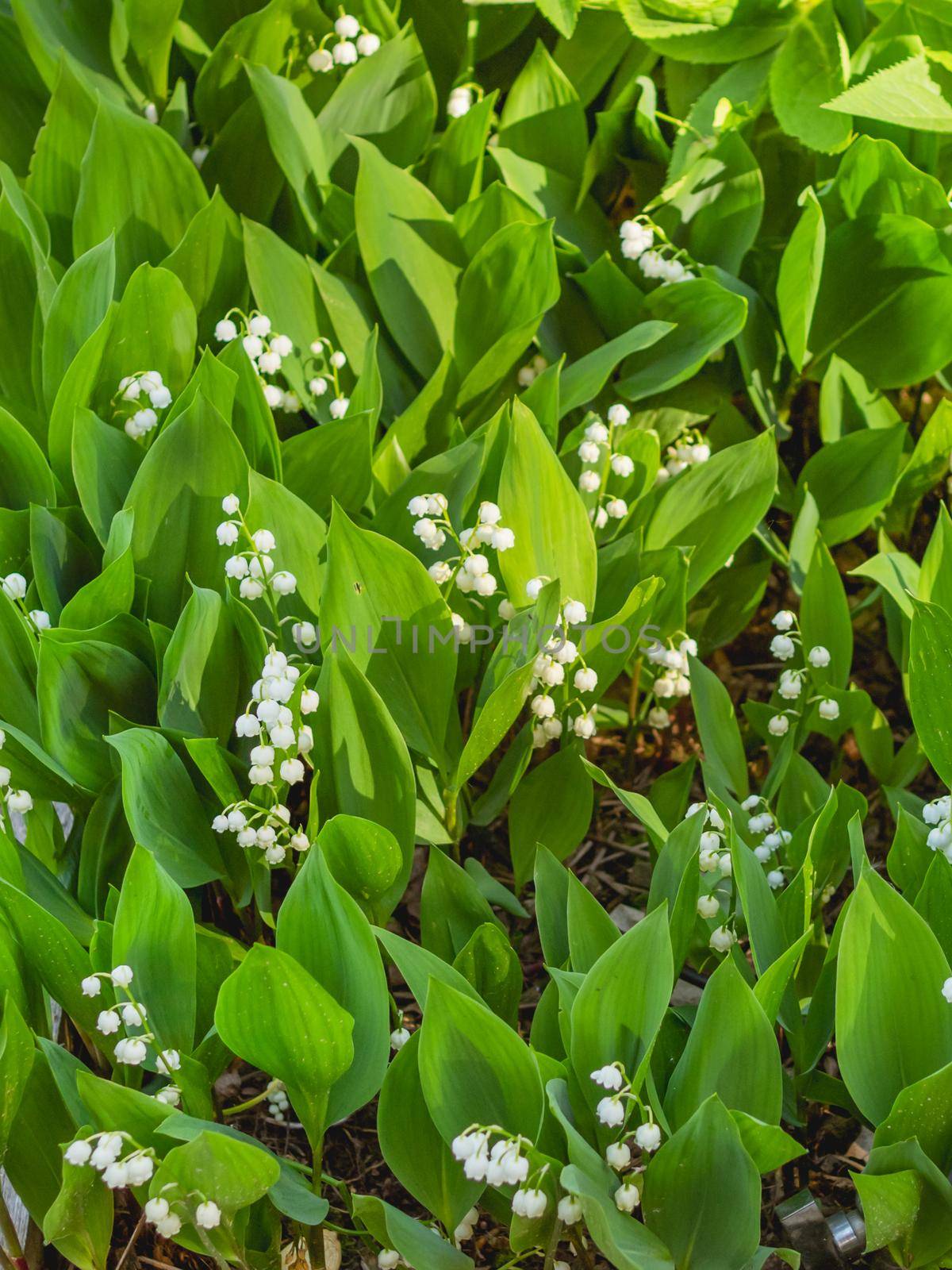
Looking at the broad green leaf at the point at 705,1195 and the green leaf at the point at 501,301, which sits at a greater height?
the green leaf at the point at 501,301

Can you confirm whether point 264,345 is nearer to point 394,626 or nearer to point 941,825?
point 394,626

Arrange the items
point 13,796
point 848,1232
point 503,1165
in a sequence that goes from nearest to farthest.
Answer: point 503,1165 < point 848,1232 < point 13,796

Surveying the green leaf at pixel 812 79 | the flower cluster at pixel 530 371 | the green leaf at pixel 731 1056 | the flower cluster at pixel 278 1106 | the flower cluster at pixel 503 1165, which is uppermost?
the green leaf at pixel 812 79

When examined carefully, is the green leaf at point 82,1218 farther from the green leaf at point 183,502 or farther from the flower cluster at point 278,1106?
the green leaf at point 183,502

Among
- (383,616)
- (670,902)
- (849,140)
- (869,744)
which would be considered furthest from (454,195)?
(670,902)

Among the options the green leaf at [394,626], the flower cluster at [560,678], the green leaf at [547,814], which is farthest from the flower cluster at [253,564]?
the green leaf at [547,814]

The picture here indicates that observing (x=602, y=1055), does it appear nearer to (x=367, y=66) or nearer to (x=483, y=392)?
(x=483, y=392)

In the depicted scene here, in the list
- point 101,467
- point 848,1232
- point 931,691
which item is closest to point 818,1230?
point 848,1232
